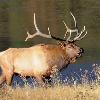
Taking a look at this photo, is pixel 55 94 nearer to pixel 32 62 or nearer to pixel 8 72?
pixel 32 62

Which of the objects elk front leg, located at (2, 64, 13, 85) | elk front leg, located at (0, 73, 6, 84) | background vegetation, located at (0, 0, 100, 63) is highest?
elk front leg, located at (2, 64, 13, 85)

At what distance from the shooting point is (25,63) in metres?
14.3

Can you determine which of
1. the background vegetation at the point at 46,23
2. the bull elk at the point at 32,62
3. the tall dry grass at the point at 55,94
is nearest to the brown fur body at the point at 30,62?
the bull elk at the point at 32,62

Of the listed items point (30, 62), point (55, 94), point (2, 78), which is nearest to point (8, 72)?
point (2, 78)

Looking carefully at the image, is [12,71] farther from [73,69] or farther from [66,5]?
[66,5]

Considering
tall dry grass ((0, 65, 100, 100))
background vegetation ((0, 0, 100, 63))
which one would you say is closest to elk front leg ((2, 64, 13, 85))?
tall dry grass ((0, 65, 100, 100))

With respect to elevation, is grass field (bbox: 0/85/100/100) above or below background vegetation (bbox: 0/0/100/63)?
above

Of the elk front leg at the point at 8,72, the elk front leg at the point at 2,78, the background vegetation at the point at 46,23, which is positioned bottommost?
the background vegetation at the point at 46,23

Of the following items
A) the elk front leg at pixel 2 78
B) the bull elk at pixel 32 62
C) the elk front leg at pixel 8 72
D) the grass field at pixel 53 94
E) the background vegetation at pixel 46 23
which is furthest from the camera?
the background vegetation at pixel 46 23

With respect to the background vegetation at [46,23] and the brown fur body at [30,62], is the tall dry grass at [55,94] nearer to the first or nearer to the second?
the brown fur body at [30,62]

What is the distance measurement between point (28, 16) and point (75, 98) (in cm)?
5277

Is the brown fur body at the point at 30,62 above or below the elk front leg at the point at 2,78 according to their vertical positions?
above

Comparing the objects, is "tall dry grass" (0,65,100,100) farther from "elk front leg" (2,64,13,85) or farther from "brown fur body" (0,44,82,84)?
"elk front leg" (2,64,13,85)

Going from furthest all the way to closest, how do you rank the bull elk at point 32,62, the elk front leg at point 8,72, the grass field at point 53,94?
the elk front leg at point 8,72 < the bull elk at point 32,62 < the grass field at point 53,94
